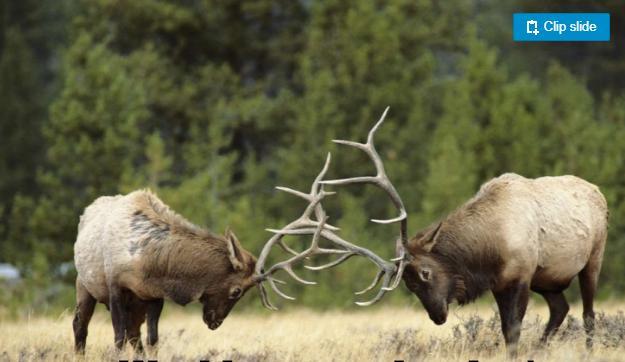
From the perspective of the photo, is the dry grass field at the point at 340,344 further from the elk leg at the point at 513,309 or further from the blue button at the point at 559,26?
the blue button at the point at 559,26

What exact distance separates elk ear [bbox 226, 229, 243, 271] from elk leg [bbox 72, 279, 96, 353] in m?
1.59

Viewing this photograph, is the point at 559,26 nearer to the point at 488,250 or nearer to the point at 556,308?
the point at 556,308

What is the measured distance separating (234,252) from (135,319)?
1.25 metres

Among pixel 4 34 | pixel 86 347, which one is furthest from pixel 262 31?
pixel 86 347

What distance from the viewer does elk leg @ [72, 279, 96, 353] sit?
10447 mm

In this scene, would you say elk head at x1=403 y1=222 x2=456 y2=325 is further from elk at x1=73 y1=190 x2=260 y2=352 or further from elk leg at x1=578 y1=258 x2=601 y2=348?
elk leg at x1=578 y1=258 x2=601 y2=348

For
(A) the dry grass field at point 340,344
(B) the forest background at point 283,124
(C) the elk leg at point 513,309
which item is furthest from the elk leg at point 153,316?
(B) the forest background at point 283,124

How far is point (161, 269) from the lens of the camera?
994 cm

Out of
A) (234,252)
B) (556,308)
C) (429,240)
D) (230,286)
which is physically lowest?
(556,308)

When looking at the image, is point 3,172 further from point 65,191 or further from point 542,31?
point 542,31

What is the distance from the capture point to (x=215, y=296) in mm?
9914

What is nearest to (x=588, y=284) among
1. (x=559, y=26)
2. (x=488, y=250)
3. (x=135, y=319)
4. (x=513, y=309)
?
(x=513, y=309)

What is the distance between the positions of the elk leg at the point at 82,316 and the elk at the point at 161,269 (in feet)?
0.62

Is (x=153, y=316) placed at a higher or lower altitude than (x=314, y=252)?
lower
